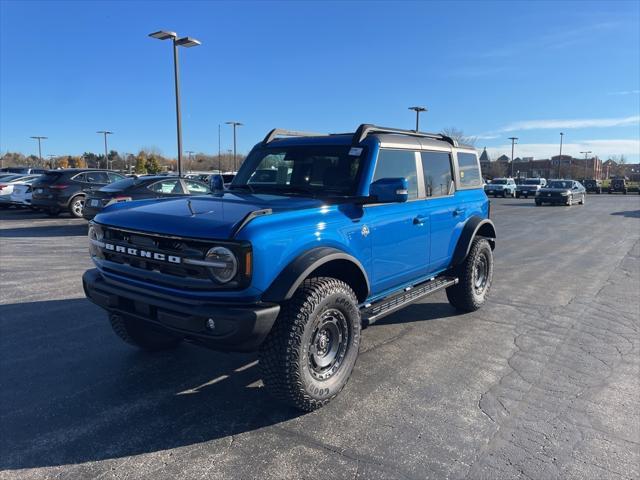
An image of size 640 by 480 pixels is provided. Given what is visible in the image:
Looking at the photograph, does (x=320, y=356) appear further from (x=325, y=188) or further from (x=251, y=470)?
(x=325, y=188)

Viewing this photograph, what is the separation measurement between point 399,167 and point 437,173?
845 mm

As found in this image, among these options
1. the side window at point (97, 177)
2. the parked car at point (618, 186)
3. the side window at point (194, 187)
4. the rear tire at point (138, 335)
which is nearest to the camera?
the rear tire at point (138, 335)

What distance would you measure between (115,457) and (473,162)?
5348 mm

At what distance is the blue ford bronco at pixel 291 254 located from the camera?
3088 mm

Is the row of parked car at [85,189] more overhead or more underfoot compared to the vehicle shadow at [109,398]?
more overhead

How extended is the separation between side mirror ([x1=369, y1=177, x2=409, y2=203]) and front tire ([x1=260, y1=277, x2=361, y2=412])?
83cm

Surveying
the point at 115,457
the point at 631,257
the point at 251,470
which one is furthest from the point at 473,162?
the point at 631,257

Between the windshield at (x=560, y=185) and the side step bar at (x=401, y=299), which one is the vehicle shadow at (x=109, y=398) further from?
the windshield at (x=560, y=185)

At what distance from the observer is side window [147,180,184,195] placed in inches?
470

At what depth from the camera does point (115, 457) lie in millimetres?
2904

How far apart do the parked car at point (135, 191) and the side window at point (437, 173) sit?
22.6ft

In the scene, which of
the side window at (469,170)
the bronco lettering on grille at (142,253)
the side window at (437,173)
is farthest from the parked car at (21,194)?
the side window at (437,173)

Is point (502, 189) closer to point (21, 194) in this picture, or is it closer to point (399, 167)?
point (21, 194)

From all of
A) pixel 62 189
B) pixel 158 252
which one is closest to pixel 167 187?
pixel 62 189
